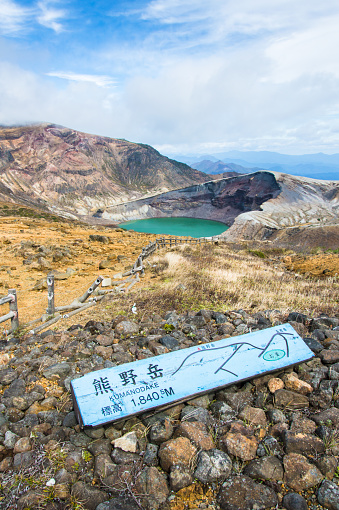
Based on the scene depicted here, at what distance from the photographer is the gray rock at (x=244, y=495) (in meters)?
2.62

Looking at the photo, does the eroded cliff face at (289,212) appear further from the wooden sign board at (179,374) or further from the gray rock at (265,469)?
the gray rock at (265,469)

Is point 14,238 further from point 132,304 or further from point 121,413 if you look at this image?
point 121,413

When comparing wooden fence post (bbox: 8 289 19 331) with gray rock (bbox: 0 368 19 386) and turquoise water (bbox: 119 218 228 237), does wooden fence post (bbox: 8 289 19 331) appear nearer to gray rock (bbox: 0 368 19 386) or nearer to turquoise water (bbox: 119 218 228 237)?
gray rock (bbox: 0 368 19 386)

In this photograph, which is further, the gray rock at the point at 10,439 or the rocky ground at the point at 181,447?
the gray rock at the point at 10,439

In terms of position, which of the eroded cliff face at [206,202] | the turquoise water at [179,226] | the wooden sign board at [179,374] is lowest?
the turquoise water at [179,226]

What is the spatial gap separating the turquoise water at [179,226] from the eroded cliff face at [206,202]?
11.1 feet

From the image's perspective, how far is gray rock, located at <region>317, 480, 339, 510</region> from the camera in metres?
2.65

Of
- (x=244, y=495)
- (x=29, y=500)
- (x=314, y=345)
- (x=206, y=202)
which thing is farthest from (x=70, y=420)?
(x=206, y=202)

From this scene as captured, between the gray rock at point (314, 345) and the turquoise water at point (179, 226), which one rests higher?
the gray rock at point (314, 345)

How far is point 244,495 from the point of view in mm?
2703

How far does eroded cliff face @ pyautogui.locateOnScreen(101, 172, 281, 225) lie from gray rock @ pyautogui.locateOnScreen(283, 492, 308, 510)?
A: 69.3 m

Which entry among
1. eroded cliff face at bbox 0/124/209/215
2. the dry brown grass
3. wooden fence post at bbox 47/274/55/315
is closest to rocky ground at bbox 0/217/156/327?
wooden fence post at bbox 47/274/55/315

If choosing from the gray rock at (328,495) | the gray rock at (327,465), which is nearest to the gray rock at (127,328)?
the gray rock at (327,465)

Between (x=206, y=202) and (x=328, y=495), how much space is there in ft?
264
